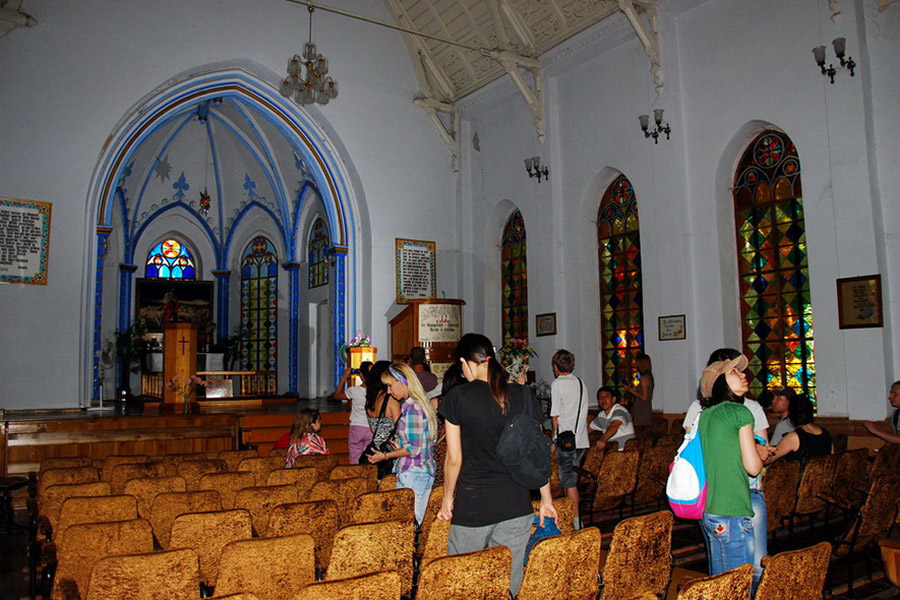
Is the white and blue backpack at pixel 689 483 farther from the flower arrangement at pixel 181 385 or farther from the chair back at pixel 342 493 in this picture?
the flower arrangement at pixel 181 385

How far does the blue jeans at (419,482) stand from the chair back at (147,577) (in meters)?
1.93

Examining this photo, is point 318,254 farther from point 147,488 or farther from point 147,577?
point 147,577

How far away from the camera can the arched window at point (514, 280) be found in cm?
1355

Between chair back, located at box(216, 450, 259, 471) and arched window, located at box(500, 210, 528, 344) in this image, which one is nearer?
chair back, located at box(216, 450, 259, 471)

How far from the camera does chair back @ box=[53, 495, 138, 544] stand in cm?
359

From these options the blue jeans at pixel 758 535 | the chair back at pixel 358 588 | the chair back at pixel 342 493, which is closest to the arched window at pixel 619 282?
the chair back at pixel 342 493

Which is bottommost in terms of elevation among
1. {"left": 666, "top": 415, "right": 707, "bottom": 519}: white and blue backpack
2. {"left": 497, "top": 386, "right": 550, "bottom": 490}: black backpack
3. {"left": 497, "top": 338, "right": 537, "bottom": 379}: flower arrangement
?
{"left": 666, "top": 415, "right": 707, "bottom": 519}: white and blue backpack

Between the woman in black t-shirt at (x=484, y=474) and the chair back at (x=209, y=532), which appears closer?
the woman in black t-shirt at (x=484, y=474)

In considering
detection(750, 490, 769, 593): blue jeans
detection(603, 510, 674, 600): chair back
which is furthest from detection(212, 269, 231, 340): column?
detection(750, 490, 769, 593): blue jeans

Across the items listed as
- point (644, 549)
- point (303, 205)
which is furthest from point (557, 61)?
point (644, 549)

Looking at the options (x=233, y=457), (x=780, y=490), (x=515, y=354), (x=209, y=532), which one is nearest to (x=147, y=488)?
(x=209, y=532)

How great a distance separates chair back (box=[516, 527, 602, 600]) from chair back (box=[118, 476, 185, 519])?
260 cm

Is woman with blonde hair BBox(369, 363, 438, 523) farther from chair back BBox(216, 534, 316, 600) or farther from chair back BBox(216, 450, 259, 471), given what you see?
chair back BBox(216, 450, 259, 471)

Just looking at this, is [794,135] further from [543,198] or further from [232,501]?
[232,501]
